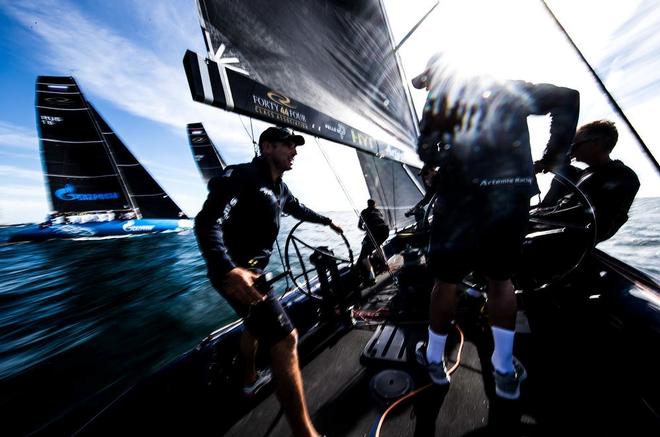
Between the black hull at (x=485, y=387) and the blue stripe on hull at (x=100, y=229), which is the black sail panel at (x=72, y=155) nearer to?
the blue stripe on hull at (x=100, y=229)

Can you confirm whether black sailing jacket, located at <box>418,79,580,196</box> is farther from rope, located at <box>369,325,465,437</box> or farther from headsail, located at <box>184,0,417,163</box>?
rope, located at <box>369,325,465,437</box>

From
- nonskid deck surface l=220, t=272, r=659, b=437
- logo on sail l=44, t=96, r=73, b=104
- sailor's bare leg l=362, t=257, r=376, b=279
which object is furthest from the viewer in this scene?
logo on sail l=44, t=96, r=73, b=104

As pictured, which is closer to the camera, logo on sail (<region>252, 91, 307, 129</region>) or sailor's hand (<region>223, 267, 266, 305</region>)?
sailor's hand (<region>223, 267, 266, 305</region>)

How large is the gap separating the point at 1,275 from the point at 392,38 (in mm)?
24315

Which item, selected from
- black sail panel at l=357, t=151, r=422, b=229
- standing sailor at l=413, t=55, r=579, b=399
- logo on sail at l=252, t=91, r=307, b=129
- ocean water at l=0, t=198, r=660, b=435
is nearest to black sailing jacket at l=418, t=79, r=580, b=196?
standing sailor at l=413, t=55, r=579, b=399

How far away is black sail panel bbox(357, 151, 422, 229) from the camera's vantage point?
702 centimetres

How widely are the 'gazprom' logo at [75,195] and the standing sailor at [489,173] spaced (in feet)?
101

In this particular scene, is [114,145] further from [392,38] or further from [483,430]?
[483,430]

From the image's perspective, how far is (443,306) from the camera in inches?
59.0

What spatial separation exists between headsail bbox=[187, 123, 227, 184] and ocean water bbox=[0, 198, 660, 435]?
57.2 ft

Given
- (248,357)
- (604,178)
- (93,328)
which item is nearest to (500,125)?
(604,178)

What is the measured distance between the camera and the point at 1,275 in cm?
1493

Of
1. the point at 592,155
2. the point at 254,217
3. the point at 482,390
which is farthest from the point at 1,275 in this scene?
the point at 592,155

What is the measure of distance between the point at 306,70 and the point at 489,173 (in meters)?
2.12
